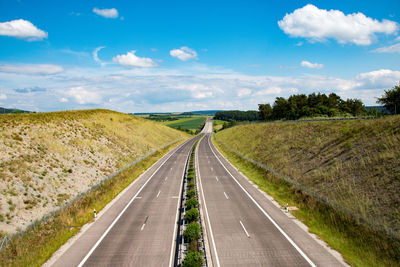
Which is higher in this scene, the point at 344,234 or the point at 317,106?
the point at 317,106

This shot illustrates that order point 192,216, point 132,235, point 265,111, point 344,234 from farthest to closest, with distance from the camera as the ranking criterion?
point 265,111 < point 192,216 < point 132,235 < point 344,234

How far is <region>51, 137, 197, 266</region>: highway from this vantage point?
13289 mm

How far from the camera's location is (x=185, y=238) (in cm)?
1545

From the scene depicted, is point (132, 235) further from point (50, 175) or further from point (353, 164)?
point (353, 164)

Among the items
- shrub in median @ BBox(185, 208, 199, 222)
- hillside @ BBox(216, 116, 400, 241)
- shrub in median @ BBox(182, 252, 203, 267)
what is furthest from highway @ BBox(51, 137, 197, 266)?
hillside @ BBox(216, 116, 400, 241)

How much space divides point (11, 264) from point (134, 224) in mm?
7526

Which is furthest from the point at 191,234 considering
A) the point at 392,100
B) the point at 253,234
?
the point at 392,100

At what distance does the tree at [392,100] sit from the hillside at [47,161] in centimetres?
4898

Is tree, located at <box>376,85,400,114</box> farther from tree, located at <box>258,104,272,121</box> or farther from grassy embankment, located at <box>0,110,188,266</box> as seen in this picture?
tree, located at <box>258,104,272,121</box>

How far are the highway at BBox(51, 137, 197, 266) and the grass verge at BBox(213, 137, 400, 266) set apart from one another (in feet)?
35.0

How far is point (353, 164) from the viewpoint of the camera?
23016 millimetres

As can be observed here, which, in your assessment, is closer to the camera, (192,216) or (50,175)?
(192,216)

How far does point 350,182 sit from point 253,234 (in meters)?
11.4

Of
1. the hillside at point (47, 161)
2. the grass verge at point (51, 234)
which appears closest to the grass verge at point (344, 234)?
the grass verge at point (51, 234)
